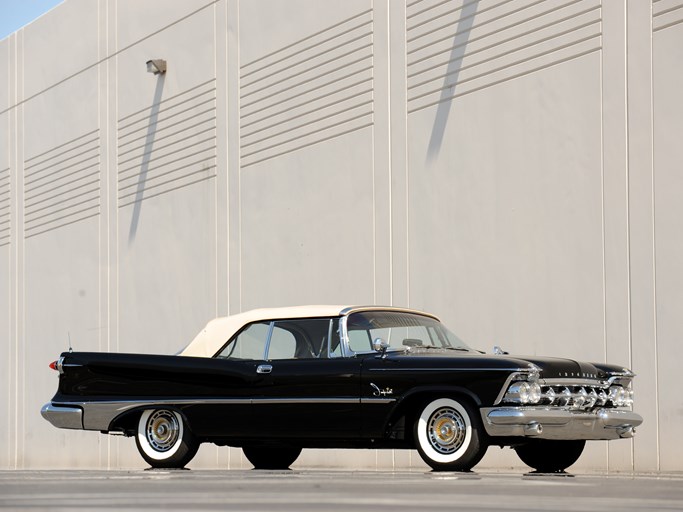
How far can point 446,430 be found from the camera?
9609mm

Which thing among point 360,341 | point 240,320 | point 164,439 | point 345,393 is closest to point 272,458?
point 164,439

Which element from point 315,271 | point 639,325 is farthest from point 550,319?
point 315,271

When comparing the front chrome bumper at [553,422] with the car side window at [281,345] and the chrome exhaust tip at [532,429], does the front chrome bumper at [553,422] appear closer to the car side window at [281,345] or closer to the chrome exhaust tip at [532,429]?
the chrome exhaust tip at [532,429]

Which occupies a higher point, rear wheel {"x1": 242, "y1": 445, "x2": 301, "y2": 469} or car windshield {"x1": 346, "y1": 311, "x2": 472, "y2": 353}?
car windshield {"x1": 346, "y1": 311, "x2": 472, "y2": 353}

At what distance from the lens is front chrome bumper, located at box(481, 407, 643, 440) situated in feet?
30.5

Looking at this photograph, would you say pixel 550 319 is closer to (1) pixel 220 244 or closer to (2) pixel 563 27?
(2) pixel 563 27

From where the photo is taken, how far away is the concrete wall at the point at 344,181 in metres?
13.2

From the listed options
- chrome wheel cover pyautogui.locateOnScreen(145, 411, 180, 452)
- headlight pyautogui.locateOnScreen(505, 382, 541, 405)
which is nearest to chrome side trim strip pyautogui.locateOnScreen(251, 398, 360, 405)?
chrome wheel cover pyautogui.locateOnScreen(145, 411, 180, 452)

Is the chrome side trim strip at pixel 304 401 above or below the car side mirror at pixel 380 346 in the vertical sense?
below

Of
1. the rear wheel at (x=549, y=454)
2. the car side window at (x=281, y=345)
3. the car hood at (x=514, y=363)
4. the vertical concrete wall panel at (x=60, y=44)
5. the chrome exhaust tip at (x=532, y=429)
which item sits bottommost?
the rear wheel at (x=549, y=454)

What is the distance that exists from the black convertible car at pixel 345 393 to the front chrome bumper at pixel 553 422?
10 mm

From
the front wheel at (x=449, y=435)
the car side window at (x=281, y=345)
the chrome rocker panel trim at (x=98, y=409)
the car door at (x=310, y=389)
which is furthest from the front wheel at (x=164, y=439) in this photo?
the front wheel at (x=449, y=435)

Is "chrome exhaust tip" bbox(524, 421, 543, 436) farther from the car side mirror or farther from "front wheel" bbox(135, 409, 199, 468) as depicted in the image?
"front wheel" bbox(135, 409, 199, 468)

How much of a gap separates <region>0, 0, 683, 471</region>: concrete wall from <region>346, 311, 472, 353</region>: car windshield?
9.78 feet
